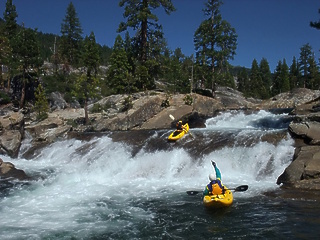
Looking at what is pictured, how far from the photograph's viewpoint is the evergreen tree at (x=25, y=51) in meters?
32.8

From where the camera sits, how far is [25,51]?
108 ft

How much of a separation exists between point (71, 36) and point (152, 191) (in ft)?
171

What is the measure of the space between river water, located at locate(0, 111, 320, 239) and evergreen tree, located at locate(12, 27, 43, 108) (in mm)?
17280

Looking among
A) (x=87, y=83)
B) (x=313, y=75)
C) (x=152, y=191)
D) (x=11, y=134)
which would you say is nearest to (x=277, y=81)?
(x=313, y=75)

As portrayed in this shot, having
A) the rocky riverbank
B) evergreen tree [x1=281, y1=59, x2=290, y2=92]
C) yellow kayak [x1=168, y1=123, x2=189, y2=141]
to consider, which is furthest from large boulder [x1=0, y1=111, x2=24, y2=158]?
evergreen tree [x1=281, y1=59, x2=290, y2=92]

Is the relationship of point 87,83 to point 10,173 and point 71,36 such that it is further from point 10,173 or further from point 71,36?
point 71,36

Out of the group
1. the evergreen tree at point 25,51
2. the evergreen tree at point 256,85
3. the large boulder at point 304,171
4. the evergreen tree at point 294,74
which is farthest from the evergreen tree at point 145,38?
the evergreen tree at point 294,74

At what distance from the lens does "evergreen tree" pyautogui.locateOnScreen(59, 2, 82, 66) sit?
56.2m

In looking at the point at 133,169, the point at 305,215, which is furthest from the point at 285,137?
the point at 133,169

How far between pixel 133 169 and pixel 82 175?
2559 mm

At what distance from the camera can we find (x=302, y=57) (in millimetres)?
67750

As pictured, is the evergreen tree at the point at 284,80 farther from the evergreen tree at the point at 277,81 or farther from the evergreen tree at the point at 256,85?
the evergreen tree at the point at 256,85

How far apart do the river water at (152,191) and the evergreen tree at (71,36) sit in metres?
39.9

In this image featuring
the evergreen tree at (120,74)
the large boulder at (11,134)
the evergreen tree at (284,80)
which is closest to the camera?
the large boulder at (11,134)
